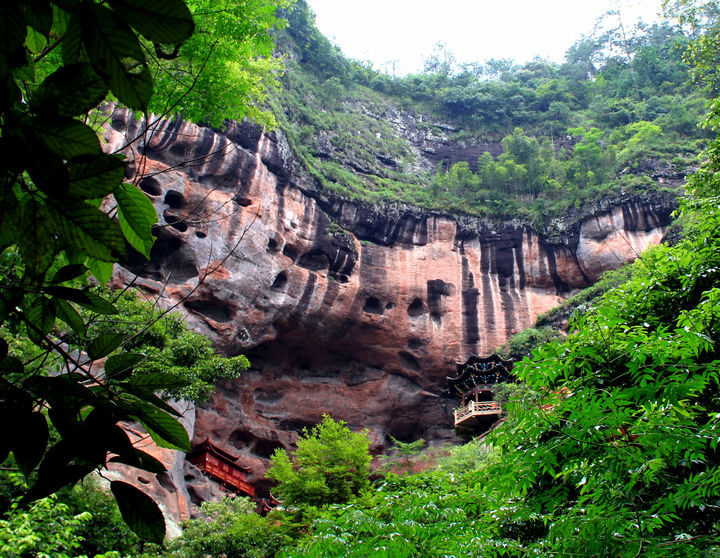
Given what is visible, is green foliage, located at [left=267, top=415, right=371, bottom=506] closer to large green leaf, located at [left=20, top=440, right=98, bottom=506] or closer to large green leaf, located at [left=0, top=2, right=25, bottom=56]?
large green leaf, located at [left=20, top=440, right=98, bottom=506]

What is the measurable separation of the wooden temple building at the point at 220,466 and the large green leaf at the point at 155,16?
17690mm

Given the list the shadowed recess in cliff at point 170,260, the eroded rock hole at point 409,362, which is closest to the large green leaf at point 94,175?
the shadowed recess in cliff at point 170,260

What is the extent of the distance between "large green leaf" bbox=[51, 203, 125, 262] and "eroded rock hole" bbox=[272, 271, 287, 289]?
19.1m

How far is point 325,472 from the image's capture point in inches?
388

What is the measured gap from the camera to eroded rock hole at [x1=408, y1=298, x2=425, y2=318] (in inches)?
893

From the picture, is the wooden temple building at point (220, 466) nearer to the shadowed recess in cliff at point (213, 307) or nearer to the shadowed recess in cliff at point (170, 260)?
the shadowed recess in cliff at point (213, 307)

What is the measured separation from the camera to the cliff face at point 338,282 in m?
18.5

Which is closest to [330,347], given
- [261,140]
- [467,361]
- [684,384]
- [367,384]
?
[367,384]

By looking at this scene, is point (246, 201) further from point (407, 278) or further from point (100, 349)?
point (100, 349)

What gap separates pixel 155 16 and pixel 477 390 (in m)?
19.9

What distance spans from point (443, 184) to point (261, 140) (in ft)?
35.7

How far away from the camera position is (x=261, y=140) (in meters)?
20.9

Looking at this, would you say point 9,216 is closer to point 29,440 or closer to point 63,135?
point 63,135

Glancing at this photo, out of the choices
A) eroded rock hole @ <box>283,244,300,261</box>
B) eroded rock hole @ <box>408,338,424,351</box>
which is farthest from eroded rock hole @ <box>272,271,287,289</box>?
eroded rock hole @ <box>408,338,424,351</box>
